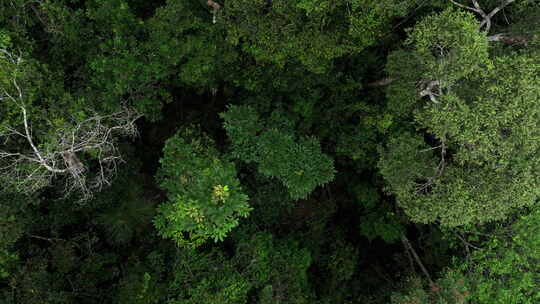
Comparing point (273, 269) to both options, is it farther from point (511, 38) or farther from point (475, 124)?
point (511, 38)

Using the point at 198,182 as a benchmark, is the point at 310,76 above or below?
above

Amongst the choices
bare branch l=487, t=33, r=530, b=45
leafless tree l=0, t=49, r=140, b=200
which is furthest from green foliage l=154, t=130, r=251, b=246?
bare branch l=487, t=33, r=530, b=45

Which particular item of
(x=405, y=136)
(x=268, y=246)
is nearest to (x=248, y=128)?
(x=268, y=246)

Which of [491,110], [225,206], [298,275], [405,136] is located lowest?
[298,275]

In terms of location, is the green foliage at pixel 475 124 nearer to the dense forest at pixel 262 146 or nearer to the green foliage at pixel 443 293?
the dense forest at pixel 262 146

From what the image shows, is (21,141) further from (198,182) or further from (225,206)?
(225,206)

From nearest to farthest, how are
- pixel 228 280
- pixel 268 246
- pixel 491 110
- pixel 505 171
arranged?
pixel 491 110 → pixel 505 171 → pixel 228 280 → pixel 268 246

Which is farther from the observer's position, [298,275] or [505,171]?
[298,275]

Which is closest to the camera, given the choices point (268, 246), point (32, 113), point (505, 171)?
point (505, 171)
